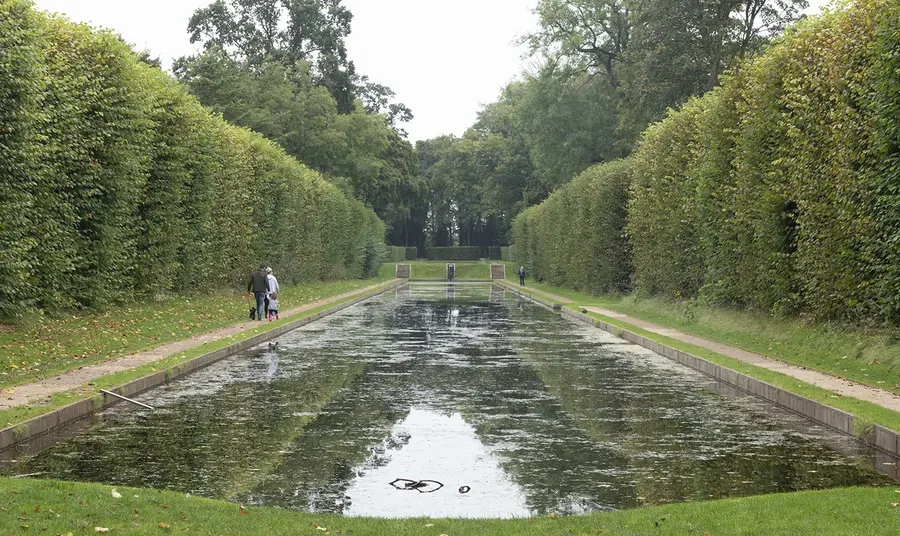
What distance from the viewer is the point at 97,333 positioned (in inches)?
811

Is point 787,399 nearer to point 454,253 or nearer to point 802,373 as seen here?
point 802,373

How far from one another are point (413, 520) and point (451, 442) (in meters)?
3.59

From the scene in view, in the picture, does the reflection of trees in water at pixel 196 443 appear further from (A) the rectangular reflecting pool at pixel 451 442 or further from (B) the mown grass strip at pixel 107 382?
(B) the mown grass strip at pixel 107 382

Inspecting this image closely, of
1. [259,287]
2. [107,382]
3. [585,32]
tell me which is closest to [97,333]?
[107,382]

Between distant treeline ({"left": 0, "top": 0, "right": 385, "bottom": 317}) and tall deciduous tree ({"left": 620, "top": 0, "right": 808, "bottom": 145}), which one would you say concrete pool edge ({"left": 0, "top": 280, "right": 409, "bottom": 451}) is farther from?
tall deciduous tree ({"left": 620, "top": 0, "right": 808, "bottom": 145})

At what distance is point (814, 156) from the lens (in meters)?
19.3

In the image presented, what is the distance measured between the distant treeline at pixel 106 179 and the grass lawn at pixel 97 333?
21.9 inches

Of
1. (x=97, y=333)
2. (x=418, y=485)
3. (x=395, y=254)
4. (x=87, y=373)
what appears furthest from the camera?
(x=395, y=254)

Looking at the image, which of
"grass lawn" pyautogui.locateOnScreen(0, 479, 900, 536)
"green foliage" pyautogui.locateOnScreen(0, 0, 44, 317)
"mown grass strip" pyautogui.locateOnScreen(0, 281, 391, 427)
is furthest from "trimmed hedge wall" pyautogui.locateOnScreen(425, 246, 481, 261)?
"grass lawn" pyautogui.locateOnScreen(0, 479, 900, 536)

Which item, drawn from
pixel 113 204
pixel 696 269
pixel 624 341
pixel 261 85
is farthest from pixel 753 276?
pixel 261 85

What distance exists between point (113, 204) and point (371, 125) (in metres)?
57.5

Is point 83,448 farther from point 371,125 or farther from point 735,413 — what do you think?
point 371,125

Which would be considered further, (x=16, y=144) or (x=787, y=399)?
(x=16, y=144)

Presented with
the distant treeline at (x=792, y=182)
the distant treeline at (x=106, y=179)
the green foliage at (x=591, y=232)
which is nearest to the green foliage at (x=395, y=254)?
the green foliage at (x=591, y=232)
